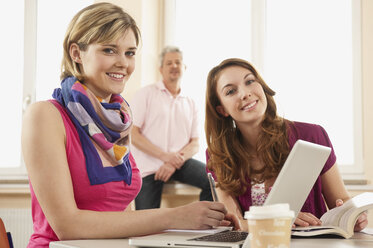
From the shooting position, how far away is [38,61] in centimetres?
453

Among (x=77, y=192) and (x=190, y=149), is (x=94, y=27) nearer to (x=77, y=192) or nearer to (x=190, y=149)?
(x=77, y=192)

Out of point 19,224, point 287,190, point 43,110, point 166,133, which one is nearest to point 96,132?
point 43,110

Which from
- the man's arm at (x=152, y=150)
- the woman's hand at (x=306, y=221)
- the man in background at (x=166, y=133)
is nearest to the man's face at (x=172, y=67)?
the man in background at (x=166, y=133)

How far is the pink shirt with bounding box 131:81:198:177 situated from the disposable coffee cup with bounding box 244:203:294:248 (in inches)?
115

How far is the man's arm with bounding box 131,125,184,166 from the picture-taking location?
140 inches

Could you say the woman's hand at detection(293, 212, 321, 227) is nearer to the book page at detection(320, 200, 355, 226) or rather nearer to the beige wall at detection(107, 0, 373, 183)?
the book page at detection(320, 200, 355, 226)

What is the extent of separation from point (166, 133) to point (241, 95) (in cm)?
166

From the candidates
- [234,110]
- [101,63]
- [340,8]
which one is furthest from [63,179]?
[340,8]

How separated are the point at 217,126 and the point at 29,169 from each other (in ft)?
3.63

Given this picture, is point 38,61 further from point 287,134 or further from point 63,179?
point 63,179

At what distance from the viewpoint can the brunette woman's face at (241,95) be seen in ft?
6.76

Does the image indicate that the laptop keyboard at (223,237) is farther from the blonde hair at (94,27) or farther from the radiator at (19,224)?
the radiator at (19,224)

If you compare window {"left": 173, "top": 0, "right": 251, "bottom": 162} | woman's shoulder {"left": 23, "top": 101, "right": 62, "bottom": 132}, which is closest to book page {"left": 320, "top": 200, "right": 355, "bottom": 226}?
woman's shoulder {"left": 23, "top": 101, "right": 62, "bottom": 132}

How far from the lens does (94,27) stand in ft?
4.82
